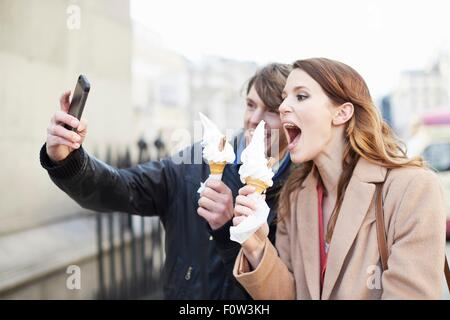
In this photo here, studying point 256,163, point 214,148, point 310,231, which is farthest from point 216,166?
point 310,231

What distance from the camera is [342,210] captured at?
2068 millimetres

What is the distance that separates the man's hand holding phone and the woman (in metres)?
0.77

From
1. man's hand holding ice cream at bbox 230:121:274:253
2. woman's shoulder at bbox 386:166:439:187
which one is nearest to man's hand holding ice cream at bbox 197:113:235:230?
man's hand holding ice cream at bbox 230:121:274:253

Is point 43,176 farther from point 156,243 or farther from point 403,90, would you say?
point 403,90

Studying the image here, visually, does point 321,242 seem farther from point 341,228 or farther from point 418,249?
point 418,249

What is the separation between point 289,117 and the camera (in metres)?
2.15

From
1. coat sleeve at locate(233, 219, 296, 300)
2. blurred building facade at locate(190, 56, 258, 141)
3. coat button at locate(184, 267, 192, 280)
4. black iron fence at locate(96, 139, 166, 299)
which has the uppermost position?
blurred building facade at locate(190, 56, 258, 141)

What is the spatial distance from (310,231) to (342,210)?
178mm

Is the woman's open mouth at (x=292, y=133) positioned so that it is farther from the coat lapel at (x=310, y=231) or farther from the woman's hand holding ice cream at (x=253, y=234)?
the woman's hand holding ice cream at (x=253, y=234)

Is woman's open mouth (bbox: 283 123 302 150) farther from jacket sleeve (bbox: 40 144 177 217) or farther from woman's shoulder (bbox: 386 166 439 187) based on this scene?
jacket sleeve (bbox: 40 144 177 217)

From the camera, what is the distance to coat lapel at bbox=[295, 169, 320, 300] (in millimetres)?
2059

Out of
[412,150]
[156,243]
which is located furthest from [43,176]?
[412,150]

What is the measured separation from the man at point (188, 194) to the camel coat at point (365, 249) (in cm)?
31
